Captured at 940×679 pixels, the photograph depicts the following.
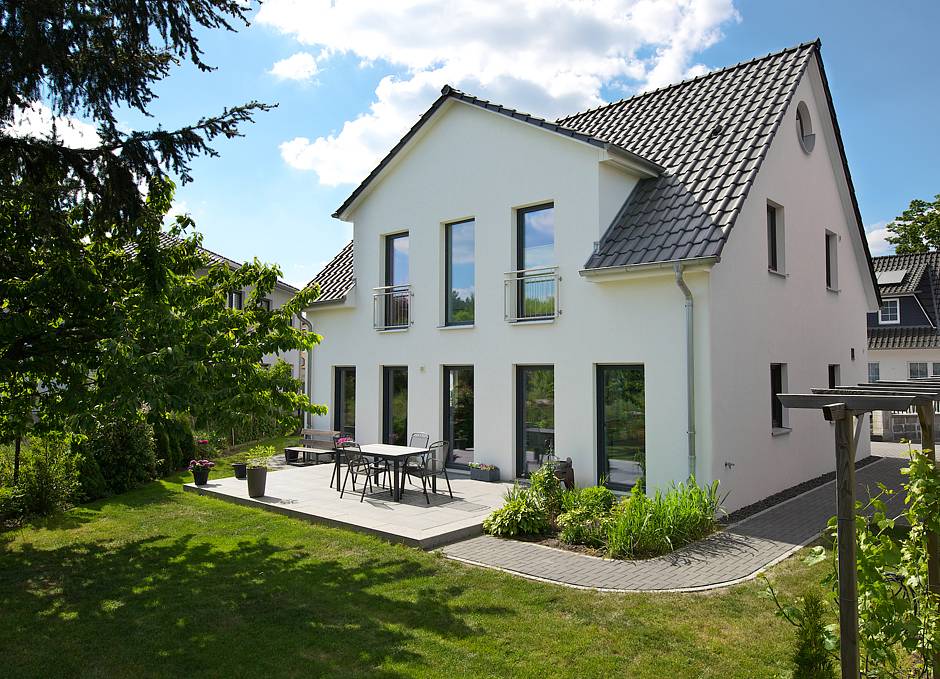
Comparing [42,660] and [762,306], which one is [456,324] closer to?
[762,306]

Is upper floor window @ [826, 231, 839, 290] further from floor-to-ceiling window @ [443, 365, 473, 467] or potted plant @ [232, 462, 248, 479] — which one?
potted plant @ [232, 462, 248, 479]

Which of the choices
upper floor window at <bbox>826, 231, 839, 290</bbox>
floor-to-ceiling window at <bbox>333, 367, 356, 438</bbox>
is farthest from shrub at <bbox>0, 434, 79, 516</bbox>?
upper floor window at <bbox>826, 231, 839, 290</bbox>

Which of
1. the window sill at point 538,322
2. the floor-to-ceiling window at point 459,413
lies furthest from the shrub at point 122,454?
the window sill at point 538,322

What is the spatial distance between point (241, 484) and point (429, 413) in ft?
13.1

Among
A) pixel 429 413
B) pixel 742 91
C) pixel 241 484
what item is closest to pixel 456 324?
pixel 429 413

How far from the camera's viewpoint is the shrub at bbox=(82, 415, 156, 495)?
1345 centimetres

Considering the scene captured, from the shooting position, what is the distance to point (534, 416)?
1262 cm

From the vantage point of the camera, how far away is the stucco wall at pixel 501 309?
10711mm

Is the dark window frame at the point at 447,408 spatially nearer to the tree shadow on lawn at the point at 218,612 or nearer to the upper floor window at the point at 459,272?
the upper floor window at the point at 459,272

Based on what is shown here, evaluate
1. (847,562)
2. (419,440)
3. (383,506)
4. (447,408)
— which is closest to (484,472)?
(419,440)

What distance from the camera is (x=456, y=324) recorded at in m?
14.0

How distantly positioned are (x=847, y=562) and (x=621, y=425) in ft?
24.8

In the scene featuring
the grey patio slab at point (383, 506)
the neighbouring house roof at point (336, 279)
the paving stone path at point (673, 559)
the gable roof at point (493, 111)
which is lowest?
the paving stone path at point (673, 559)

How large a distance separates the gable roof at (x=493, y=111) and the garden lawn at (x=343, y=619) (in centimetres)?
700
